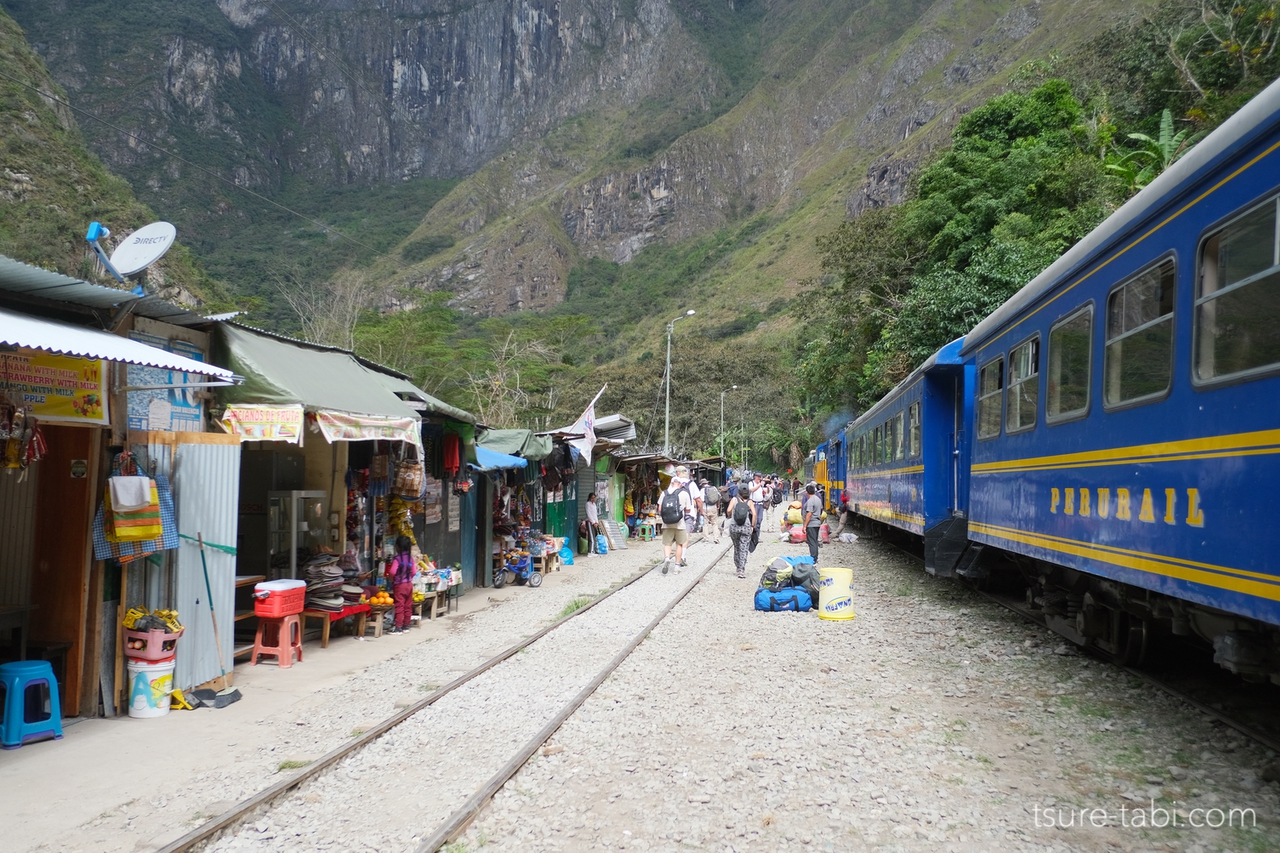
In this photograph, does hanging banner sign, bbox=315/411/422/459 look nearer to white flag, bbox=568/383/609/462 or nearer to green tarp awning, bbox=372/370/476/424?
green tarp awning, bbox=372/370/476/424

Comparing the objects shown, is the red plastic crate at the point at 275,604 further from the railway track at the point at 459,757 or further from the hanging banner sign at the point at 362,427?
the railway track at the point at 459,757

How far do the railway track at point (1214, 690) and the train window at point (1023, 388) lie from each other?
226 cm

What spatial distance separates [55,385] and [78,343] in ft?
3.08

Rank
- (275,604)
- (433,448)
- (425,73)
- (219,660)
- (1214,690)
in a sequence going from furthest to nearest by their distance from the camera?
1. (425,73)
2. (433,448)
3. (275,604)
4. (219,660)
5. (1214,690)

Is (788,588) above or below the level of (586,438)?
below

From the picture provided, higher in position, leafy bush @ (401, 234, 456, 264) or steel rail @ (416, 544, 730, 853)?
leafy bush @ (401, 234, 456, 264)

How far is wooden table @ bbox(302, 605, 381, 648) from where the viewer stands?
367 inches

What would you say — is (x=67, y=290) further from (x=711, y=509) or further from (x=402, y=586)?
(x=711, y=509)

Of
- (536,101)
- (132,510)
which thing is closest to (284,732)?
(132,510)

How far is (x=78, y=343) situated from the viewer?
16.9 feet

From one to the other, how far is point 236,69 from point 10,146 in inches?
4638

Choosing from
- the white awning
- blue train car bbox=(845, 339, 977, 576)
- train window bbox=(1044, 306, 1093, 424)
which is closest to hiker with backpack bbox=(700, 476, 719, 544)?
blue train car bbox=(845, 339, 977, 576)

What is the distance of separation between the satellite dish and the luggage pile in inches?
324

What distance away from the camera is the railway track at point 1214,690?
5647mm
